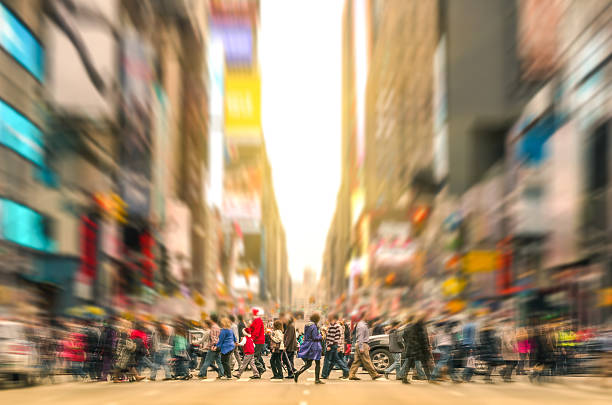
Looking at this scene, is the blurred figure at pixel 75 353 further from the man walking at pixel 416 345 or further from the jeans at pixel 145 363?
the man walking at pixel 416 345

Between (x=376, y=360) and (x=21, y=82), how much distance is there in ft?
67.0

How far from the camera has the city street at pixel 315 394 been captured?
1323 centimetres

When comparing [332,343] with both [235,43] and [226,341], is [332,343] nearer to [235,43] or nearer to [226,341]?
[226,341]

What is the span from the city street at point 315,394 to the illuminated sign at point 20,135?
665 inches

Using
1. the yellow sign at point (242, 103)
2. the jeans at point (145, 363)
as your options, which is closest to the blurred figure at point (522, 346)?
the jeans at point (145, 363)

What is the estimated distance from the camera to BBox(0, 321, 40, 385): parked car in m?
15.9

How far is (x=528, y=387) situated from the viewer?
17328 mm

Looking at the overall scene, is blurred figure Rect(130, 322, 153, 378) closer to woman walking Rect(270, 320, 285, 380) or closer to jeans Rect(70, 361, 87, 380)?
jeans Rect(70, 361, 87, 380)

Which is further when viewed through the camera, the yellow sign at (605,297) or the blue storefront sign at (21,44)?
the blue storefront sign at (21,44)

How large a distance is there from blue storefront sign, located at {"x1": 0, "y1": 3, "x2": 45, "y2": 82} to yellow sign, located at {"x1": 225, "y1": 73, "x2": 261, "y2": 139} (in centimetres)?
6523

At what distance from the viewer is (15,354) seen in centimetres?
1622

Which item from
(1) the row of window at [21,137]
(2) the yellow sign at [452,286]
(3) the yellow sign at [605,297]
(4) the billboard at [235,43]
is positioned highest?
(4) the billboard at [235,43]

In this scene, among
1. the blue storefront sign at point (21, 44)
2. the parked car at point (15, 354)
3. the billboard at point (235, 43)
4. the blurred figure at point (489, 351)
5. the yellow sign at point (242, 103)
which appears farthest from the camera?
the billboard at point (235, 43)

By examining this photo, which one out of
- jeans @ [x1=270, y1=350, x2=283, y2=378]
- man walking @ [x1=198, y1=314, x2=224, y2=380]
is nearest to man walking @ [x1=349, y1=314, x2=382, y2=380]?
jeans @ [x1=270, y1=350, x2=283, y2=378]
